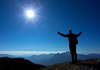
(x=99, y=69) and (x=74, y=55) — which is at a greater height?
(x=74, y=55)

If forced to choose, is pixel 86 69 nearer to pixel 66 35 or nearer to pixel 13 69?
pixel 66 35

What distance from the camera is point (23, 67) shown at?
1305cm

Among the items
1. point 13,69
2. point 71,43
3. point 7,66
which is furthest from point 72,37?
point 7,66

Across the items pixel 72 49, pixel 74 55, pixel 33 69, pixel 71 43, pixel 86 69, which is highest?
pixel 71 43

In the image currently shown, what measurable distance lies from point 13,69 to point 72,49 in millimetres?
10808

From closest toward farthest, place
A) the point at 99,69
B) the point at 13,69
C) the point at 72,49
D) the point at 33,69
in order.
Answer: the point at 99,69 < the point at 72,49 < the point at 13,69 < the point at 33,69

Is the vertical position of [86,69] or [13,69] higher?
[86,69]

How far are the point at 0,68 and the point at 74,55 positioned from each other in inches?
486

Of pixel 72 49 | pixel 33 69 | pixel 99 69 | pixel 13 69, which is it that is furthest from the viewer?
pixel 33 69

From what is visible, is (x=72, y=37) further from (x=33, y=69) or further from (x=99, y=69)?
(x=33, y=69)

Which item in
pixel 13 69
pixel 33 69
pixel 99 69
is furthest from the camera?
pixel 33 69

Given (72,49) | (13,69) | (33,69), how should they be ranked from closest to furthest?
(72,49)
(13,69)
(33,69)

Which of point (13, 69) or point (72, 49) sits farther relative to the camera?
point (13, 69)

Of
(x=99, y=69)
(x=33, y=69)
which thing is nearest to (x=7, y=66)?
(x=33, y=69)
